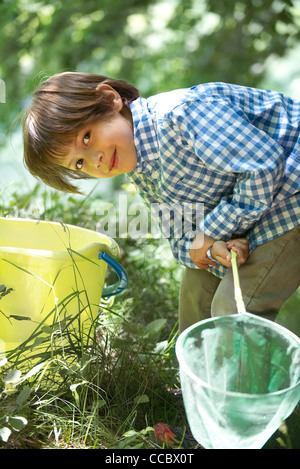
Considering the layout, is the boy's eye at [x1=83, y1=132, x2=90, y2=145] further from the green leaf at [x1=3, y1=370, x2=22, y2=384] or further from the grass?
the green leaf at [x1=3, y1=370, x2=22, y2=384]

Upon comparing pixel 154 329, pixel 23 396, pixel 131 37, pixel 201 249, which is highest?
pixel 131 37

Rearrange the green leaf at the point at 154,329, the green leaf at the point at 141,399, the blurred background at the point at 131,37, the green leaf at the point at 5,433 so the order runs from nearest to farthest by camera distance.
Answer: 1. the green leaf at the point at 5,433
2. the green leaf at the point at 141,399
3. the green leaf at the point at 154,329
4. the blurred background at the point at 131,37

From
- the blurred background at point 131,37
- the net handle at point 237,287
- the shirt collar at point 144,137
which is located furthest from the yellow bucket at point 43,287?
the blurred background at point 131,37

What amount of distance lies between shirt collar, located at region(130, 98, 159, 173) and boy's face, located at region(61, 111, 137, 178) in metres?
0.02

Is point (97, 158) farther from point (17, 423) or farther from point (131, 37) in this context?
point (131, 37)

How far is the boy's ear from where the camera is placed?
1696 mm

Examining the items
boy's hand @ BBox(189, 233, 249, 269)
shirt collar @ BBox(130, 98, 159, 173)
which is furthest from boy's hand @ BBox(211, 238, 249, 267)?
shirt collar @ BBox(130, 98, 159, 173)

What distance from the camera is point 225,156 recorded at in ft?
4.66

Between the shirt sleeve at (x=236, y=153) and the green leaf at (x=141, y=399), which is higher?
the shirt sleeve at (x=236, y=153)

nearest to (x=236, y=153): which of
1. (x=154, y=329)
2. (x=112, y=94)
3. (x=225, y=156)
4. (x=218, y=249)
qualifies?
(x=225, y=156)

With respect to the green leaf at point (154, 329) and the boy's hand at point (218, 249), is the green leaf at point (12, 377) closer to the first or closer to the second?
the green leaf at point (154, 329)

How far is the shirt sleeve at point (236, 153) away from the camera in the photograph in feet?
4.60

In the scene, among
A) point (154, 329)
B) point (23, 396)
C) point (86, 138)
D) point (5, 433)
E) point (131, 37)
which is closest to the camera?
point (5, 433)

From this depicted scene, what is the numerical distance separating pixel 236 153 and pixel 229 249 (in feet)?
0.88
